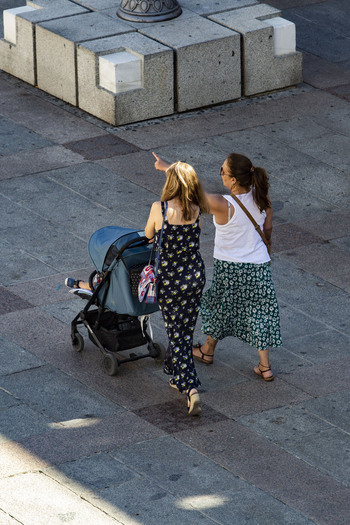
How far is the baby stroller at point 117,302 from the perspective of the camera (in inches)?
309

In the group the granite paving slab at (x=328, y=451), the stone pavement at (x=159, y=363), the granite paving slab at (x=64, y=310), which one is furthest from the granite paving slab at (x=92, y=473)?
the granite paving slab at (x=64, y=310)

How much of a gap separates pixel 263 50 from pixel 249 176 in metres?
6.91

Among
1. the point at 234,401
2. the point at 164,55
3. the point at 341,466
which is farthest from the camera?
the point at 164,55

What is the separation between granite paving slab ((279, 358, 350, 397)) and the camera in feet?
26.6

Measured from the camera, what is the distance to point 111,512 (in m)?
6.55

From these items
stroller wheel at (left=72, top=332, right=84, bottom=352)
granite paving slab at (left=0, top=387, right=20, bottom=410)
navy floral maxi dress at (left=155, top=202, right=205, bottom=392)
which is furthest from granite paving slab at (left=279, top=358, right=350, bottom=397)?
granite paving slab at (left=0, top=387, right=20, bottom=410)

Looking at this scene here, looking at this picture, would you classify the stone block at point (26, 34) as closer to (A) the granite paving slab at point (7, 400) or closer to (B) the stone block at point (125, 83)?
(B) the stone block at point (125, 83)

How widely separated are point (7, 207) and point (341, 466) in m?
5.15

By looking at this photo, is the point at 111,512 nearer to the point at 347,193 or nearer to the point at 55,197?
the point at 55,197

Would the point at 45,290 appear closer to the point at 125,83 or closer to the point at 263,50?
the point at 125,83

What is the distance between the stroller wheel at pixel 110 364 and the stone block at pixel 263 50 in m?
6.99

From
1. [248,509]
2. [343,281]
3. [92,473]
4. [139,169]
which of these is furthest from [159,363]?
[139,169]

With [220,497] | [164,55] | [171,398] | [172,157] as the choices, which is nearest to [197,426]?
[171,398]

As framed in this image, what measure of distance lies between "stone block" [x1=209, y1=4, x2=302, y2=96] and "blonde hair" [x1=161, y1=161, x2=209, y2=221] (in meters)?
7.12
